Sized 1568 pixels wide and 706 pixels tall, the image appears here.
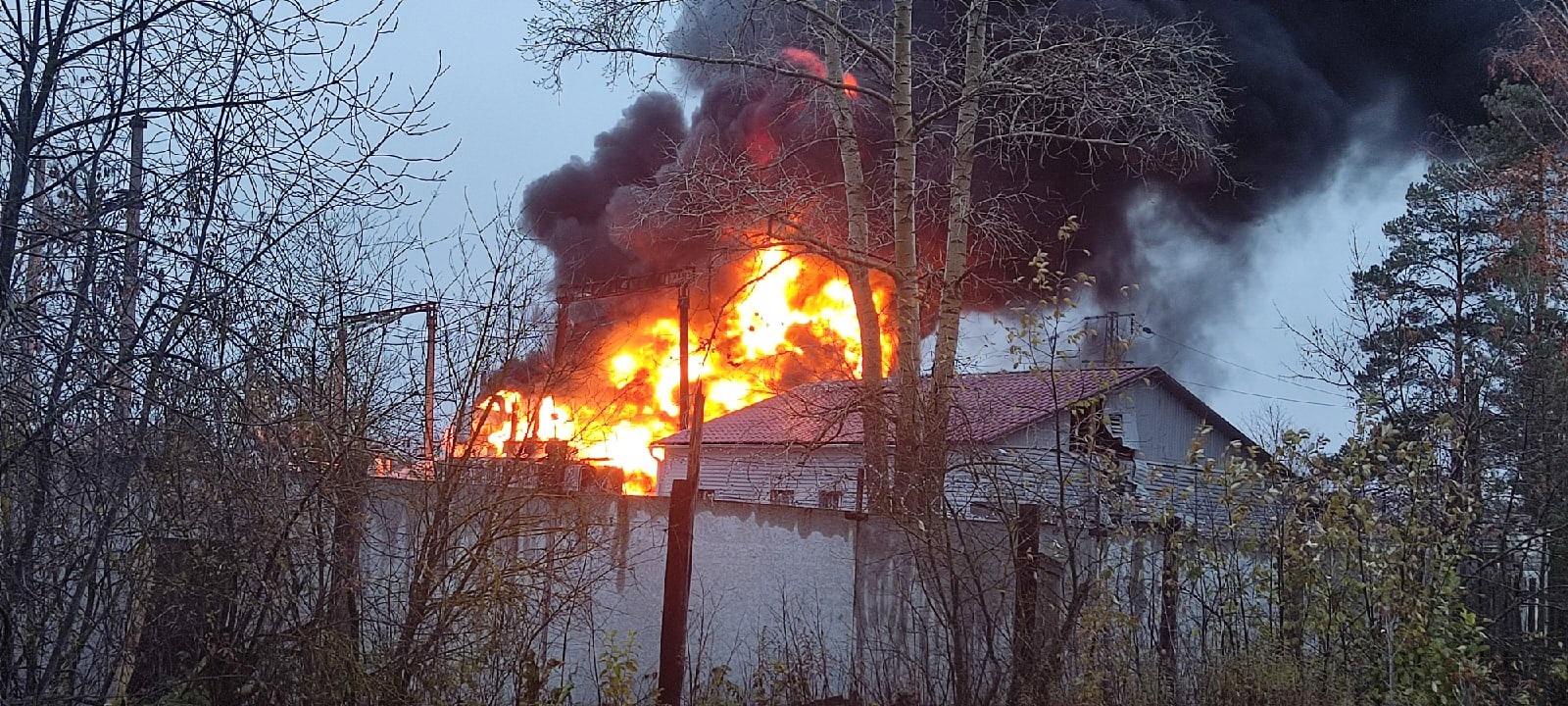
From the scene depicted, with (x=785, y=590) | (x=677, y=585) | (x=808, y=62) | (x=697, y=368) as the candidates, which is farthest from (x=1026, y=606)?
(x=808, y=62)

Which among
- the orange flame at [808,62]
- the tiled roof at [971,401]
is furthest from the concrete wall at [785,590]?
the orange flame at [808,62]

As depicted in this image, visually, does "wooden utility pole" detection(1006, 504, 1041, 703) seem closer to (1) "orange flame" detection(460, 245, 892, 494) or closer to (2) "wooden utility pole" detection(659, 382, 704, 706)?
(2) "wooden utility pole" detection(659, 382, 704, 706)

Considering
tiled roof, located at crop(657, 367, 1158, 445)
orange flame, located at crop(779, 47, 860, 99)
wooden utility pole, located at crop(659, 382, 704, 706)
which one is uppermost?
orange flame, located at crop(779, 47, 860, 99)

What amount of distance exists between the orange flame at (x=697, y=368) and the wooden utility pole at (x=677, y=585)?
2.11ft

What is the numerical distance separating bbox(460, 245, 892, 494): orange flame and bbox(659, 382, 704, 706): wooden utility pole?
0.64 m

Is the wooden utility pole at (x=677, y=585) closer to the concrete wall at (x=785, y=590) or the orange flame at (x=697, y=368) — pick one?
the concrete wall at (x=785, y=590)

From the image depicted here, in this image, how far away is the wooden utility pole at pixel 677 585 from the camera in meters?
7.78

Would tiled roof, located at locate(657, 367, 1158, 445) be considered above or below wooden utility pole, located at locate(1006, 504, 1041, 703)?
above

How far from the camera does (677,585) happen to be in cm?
789

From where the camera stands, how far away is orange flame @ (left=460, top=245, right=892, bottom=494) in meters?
7.25

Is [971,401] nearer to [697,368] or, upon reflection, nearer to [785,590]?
[697,368]

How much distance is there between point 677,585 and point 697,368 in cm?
338

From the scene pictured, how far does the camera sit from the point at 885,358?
15211 mm

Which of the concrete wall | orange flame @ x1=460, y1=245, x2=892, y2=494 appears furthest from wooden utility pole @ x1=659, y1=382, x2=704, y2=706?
orange flame @ x1=460, y1=245, x2=892, y2=494
